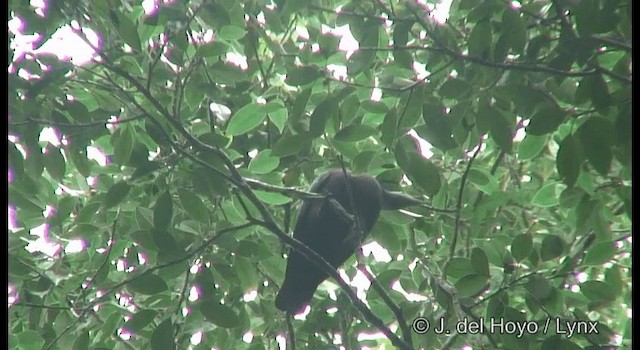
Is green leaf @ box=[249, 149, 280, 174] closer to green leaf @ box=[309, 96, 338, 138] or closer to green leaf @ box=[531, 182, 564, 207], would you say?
green leaf @ box=[309, 96, 338, 138]

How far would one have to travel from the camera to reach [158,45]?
9.03 ft

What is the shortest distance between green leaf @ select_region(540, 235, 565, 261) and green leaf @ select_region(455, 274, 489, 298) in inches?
8.1

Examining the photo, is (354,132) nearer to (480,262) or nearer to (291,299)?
(480,262)

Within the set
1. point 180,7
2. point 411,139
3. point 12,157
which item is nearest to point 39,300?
point 12,157

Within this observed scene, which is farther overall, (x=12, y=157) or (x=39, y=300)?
(x=39, y=300)

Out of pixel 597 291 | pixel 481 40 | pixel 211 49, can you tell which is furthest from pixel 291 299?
pixel 481 40

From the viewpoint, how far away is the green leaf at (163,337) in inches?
100.0

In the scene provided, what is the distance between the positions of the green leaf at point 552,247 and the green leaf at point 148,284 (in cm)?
123

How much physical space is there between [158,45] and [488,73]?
1.17 meters

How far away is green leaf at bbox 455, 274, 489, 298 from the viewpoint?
247 cm

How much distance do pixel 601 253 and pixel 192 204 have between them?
1.27 meters

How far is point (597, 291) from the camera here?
239 cm

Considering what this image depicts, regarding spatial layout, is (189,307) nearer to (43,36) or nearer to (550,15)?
(43,36)

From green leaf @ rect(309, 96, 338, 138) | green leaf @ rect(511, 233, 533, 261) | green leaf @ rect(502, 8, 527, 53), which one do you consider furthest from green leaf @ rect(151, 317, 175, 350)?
green leaf @ rect(502, 8, 527, 53)
